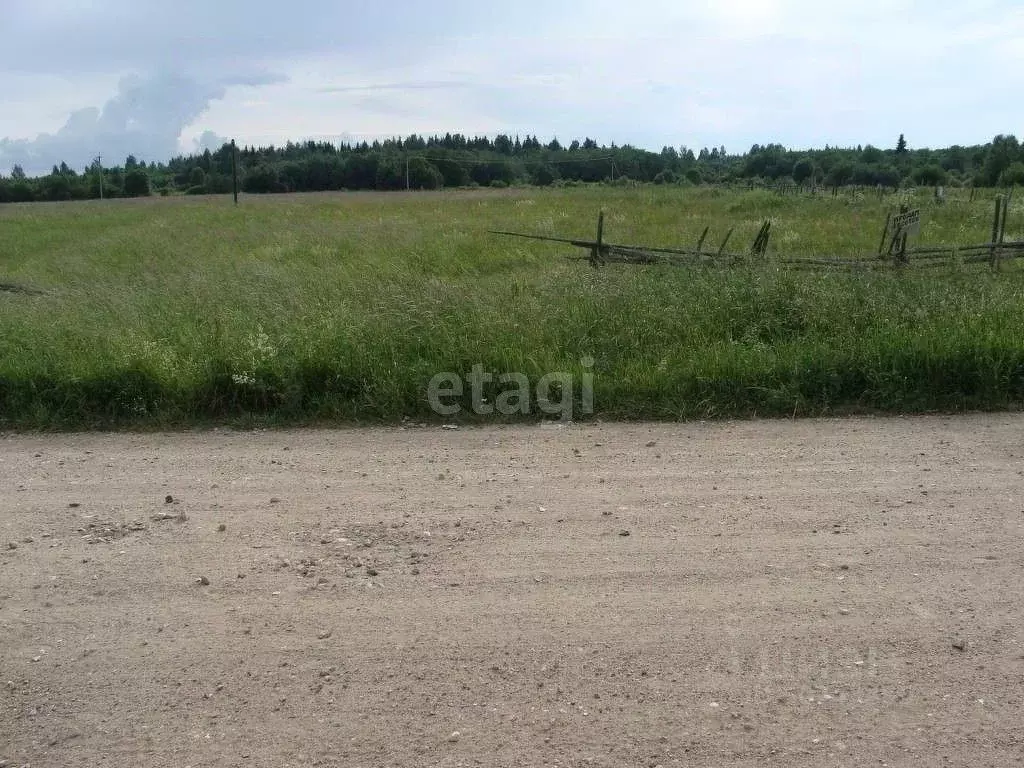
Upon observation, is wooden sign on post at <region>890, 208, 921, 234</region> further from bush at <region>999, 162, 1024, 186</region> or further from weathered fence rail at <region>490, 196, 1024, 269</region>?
bush at <region>999, 162, 1024, 186</region>

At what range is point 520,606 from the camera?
357 centimetres

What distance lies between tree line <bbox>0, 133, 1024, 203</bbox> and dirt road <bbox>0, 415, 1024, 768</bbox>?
58470 millimetres

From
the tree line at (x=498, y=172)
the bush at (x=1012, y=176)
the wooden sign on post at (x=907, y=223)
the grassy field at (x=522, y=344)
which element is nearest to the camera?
the grassy field at (x=522, y=344)

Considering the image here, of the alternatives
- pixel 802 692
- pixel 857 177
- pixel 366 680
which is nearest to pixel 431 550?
pixel 366 680

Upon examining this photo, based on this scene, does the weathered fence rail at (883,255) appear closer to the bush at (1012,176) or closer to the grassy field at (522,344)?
the grassy field at (522,344)

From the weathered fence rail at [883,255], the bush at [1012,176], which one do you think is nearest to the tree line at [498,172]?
the bush at [1012,176]

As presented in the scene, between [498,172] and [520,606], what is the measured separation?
88886 mm

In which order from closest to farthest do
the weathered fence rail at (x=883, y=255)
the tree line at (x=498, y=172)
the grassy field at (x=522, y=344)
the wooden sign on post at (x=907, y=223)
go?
1. the grassy field at (x=522, y=344)
2. the weathered fence rail at (x=883, y=255)
3. the wooden sign on post at (x=907, y=223)
4. the tree line at (x=498, y=172)

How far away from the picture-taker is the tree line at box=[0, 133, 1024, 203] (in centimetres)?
6812

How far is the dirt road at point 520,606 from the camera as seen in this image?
9.26 ft

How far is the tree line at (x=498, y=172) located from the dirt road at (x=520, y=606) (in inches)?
2302

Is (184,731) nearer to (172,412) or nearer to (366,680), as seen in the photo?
(366,680)

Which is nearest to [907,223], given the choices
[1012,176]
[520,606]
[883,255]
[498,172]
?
[883,255]

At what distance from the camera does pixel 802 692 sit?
9.80 feet
